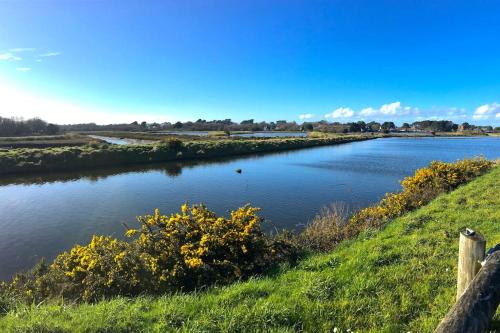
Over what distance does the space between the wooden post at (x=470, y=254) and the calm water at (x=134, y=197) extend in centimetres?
1029

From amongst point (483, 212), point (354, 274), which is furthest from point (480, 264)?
point (483, 212)

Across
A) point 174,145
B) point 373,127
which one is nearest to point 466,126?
point 373,127

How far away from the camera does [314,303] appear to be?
4.87 m

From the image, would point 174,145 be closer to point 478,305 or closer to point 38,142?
point 38,142

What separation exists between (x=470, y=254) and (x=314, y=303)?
224 centimetres

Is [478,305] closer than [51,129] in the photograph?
Yes

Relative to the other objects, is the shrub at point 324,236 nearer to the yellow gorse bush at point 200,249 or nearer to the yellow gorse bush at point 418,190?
the yellow gorse bush at point 418,190

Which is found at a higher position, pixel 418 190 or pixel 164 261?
pixel 418 190

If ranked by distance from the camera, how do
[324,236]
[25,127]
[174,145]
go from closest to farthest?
[324,236], [174,145], [25,127]

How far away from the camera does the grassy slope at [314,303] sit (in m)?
4.29

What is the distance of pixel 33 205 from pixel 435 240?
73.0ft

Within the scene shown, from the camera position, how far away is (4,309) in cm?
534

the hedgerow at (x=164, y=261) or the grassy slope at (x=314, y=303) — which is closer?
the grassy slope at (x=314, y=303)

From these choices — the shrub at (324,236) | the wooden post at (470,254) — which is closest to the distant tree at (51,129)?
the shrub at (324,236)
